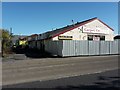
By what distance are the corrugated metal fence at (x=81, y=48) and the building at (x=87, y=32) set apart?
2.14 m

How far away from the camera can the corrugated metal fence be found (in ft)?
108

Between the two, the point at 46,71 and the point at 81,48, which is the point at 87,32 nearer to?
the point at 81,48

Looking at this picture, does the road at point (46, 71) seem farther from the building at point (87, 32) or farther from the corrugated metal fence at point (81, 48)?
the building at point (87, 32)

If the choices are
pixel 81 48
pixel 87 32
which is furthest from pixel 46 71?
pixel 87 32

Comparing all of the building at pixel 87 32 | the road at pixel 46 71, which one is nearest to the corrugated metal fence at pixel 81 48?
the building at pixel 87 32

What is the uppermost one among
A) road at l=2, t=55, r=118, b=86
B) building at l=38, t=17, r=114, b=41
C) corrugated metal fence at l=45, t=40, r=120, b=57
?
building at l=38, t=17, r=114, b=41

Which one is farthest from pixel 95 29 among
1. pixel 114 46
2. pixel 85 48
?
pixel 85 48

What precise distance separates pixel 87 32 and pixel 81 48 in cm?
740

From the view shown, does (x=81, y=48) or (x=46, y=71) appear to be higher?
(x=81, y=48)

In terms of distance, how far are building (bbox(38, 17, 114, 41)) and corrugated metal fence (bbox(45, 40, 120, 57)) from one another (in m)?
2.14

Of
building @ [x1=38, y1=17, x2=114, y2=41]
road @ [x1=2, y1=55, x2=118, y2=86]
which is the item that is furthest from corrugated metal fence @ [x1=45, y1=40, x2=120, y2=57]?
road @ [x1=2, y1=55, x2=118, y2=86]

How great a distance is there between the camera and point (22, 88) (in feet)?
33.3

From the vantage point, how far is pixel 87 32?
40.8 meters

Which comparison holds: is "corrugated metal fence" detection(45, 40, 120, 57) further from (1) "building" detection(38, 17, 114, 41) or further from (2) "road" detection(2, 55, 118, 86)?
(2) "road" detection(2, 55, 118, 86)
